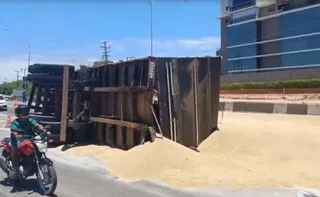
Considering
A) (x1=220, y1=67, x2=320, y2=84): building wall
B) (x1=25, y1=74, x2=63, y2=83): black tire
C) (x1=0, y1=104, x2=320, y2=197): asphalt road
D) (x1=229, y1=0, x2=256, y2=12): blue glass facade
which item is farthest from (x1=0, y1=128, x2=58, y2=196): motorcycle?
(x1=229, y1=0, x2=256, y2=12): blue glass facade

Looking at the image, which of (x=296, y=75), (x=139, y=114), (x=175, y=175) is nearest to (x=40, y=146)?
(x=175, y=175)

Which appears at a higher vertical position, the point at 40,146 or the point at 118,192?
the point at 40,146

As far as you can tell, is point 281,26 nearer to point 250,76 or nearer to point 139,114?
point 250,76

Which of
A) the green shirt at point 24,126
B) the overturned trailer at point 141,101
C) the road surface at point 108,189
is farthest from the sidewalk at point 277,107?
the green shirt at point 24,126

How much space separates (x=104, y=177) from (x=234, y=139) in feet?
16.2

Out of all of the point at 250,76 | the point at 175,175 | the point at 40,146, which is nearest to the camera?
the point at 40,146

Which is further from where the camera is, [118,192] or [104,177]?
[104,177]

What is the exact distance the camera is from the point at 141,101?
43.9ft

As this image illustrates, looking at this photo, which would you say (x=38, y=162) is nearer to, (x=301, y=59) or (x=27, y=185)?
(x=27, y=185)

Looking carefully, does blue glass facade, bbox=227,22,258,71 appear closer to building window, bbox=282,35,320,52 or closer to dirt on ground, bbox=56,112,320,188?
building window, bbox=282,35,320,52

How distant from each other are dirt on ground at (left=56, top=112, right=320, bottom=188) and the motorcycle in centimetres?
227

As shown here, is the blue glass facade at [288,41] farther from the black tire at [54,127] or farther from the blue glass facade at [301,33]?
the black tire at [54,127]

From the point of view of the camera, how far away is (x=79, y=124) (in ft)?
50.1

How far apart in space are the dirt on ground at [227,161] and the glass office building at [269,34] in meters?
64.8
